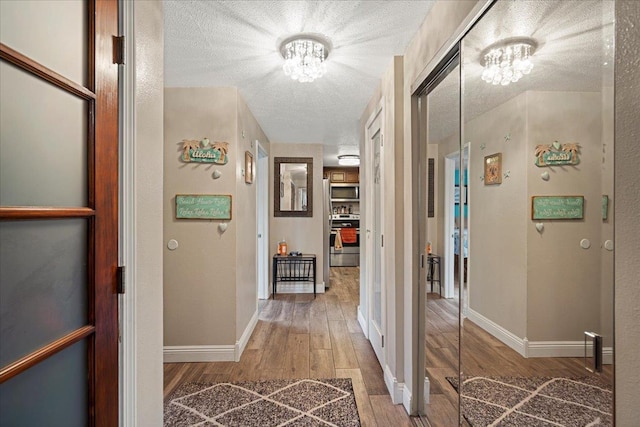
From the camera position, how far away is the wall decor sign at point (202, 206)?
276cm

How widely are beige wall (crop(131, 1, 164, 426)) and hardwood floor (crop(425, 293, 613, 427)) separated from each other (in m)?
1.29

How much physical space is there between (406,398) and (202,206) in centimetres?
215

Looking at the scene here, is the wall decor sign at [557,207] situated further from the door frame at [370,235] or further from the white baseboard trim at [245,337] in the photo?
the white baseboard trim at [245,337]

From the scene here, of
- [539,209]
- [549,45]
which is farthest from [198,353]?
[549,45]

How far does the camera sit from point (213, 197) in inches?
109

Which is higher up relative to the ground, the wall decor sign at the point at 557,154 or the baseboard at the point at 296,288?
the wall decor sign at the point at 557,154

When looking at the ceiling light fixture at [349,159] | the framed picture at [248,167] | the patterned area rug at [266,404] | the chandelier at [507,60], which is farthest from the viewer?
the ceiling light fixture at [349,159]

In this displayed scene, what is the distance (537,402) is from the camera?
0.92m

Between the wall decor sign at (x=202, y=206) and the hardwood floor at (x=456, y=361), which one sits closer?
the hardwood floor at (x=456, y=361)

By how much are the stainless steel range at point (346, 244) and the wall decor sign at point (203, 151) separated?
4.89 m

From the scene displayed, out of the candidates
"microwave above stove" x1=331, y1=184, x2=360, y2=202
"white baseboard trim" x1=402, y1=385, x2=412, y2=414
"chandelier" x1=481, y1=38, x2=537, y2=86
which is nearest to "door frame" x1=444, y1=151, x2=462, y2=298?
"chandelier" x1=481, y1=38, x2=537, y2=86

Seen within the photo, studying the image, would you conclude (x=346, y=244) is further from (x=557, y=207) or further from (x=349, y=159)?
(x=557, y=207)

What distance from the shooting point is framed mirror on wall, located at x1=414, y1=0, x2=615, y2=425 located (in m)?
0.73

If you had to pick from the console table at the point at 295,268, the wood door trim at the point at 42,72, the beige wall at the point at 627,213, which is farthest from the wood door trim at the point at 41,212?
the console table at the point at 295,268
